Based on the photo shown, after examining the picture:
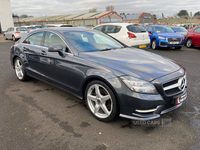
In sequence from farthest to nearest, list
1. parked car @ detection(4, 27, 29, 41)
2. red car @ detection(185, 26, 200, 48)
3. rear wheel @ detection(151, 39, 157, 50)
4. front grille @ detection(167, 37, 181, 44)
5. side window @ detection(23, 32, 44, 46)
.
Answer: parked car @ detection(4, 27, 29, 41) < rear wheel @ detection(151, 39, 157, 50) < red car @ detection(185, 26, 200, 48) < front grille @ detection(167, 37, 181, 44) < side window @ detection(23, 32, 44, 46)

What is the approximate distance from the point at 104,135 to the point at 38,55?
2483 mm

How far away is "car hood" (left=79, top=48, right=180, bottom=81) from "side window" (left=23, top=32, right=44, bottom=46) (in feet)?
5.12

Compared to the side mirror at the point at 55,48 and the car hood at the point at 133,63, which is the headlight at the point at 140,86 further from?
the side mirror at the point at 55,48

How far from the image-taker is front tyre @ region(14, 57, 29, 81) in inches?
194

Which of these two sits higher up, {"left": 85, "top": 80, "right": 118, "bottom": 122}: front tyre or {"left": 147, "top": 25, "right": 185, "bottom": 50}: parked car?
{"left": 147, "top": 25, "right": 185, "bottom": 50}: parked car

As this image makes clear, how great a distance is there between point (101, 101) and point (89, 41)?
57.6 inches

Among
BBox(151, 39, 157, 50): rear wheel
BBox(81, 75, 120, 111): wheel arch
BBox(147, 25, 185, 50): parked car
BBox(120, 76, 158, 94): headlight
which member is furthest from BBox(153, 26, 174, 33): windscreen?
BBox(120, 76, 158, 94): headlight

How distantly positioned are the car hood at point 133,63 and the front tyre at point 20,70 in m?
2.39

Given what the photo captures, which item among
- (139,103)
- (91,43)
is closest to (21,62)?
(91,43)

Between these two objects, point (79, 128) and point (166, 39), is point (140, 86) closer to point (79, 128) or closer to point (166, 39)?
point (79, 128)

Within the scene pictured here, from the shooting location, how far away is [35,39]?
4.50 metres

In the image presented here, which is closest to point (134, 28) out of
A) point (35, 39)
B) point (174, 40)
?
point (174, 40)

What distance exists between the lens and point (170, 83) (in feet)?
9.04

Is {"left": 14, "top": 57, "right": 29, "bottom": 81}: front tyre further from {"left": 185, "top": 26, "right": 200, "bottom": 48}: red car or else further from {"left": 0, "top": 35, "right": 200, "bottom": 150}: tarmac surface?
{"left": 185, "top": 26, "right": 200, "bottom": 48}: red car
